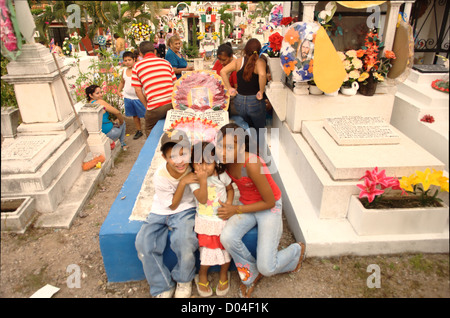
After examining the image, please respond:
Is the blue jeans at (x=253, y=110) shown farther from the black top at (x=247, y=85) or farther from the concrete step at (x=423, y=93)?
the concrete step at (x=423, y=93)

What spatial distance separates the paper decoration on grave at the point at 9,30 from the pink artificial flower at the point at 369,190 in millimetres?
3637

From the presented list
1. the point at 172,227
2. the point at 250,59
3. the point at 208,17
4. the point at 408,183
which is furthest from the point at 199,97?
the point at 208,17

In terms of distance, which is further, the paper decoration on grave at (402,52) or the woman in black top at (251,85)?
the woman in black top at (251,85)

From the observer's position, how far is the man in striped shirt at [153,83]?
5.03 meters

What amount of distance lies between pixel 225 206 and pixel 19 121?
3.30 m

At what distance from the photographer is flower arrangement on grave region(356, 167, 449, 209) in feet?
9.04

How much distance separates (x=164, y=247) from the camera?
2.72 m

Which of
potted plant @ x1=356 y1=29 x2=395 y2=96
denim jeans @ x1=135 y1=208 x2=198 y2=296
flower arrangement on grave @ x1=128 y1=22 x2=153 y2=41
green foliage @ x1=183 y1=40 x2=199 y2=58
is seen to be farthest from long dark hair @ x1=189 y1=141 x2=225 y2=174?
green foliage @ x1=183 y1=40 x2=199 y2=58

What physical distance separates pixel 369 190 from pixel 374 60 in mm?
2168

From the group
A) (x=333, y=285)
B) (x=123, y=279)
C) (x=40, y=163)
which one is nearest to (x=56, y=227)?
(x=40, y=163)

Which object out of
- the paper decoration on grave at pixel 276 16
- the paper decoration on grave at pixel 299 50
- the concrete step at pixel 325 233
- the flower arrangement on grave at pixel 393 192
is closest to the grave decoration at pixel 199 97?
the paper decoration on grave at pixel 299 50

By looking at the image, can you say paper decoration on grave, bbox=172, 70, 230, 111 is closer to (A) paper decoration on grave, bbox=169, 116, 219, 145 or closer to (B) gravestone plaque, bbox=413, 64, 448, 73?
(A) paper decoration on grave, bbox=169, 116, 219, 145

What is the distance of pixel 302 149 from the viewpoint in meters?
3.83

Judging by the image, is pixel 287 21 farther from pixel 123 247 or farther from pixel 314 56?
pixel 123 247
